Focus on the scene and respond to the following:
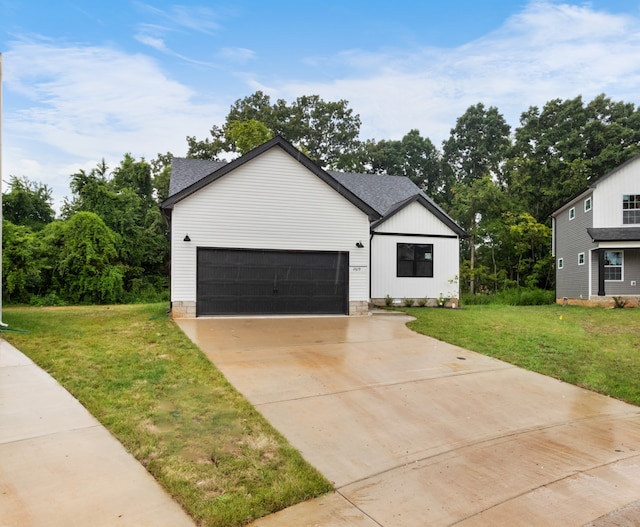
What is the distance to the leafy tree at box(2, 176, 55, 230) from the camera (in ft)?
84.6

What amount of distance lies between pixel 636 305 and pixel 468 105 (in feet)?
105

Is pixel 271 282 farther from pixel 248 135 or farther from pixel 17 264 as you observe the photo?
pixel 248 135

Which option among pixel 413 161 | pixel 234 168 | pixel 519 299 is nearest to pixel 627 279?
pixel 519 299

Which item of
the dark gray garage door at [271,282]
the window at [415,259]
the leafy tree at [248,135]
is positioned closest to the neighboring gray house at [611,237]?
the window at [415,259]

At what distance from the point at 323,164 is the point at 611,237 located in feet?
85.8

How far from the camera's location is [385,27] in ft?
45.1

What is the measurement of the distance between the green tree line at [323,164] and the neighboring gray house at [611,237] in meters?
7.25

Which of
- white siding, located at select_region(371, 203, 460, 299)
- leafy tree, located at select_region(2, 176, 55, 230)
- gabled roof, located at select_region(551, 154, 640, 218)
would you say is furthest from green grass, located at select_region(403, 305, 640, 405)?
leafy tree, located at select_region(2, 176, 55, 230)

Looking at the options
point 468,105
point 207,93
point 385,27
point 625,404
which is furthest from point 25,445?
point 468,105

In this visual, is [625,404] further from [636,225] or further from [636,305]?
[636,225]

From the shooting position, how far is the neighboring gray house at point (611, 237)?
18984mm

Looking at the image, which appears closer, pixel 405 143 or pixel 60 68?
pixel 60 68

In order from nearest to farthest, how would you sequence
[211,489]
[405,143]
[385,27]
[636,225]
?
1. [211,489]
2. [385,27]
3. [636,225]
4. [405,143]

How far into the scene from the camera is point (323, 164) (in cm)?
3991
